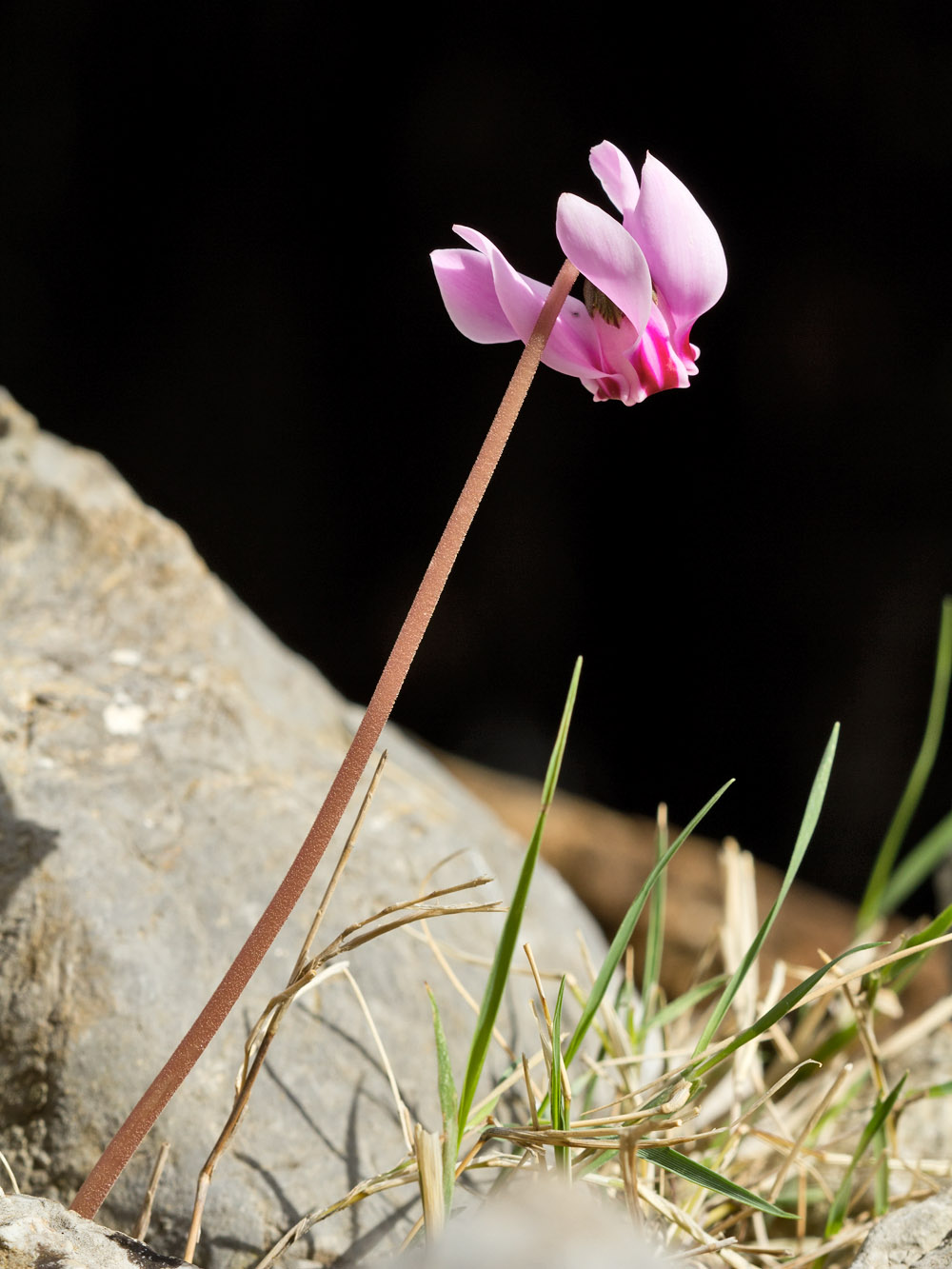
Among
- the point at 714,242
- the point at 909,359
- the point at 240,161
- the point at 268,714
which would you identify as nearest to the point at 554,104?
the point at 240,161

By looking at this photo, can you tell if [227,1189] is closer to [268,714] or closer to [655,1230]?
[655,1230]

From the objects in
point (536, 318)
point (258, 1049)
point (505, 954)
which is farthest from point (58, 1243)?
point (536, 318)

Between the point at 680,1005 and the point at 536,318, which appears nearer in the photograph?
the point at 536,318

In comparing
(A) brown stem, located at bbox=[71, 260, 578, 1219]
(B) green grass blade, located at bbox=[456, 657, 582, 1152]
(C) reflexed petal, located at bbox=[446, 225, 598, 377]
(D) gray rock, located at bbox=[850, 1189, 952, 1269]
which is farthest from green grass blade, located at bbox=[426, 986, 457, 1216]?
(C) reflexed petal, located at bbox=[446, 225, 598, 377]

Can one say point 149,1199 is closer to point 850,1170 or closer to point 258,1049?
point 258,1049

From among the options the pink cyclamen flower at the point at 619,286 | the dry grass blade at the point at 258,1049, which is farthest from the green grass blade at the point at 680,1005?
the pink cyclamen flower at the point at 619,286
